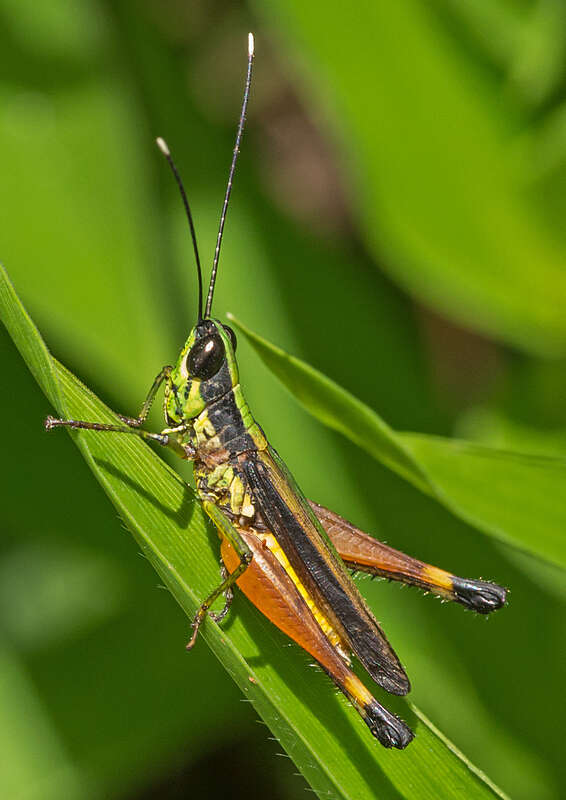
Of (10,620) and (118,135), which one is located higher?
(118,135)

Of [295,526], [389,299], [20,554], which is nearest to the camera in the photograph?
[295,526]

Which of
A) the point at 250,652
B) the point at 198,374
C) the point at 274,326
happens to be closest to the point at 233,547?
the point at 250,652

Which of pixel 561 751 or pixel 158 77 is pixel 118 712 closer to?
pixel 561 751

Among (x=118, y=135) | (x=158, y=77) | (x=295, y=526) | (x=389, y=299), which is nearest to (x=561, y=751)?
(x=295, y=526)

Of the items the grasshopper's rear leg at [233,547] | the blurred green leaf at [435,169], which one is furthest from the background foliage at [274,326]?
the grasshopper's rear leg at [233,547]

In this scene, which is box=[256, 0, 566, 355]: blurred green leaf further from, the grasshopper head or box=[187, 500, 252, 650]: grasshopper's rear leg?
box=[187, 500, 252, 650]: grasshopper's rear leg

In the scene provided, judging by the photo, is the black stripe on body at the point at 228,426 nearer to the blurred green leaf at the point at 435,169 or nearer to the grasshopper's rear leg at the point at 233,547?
the grasshopper's rear leg at the point at 233,547
